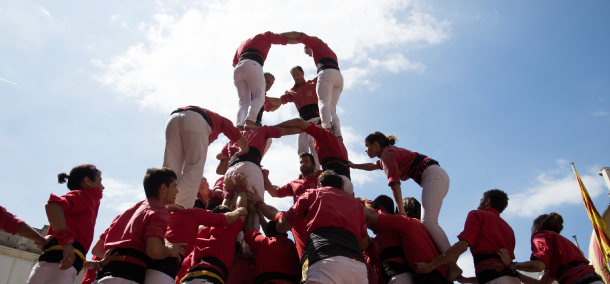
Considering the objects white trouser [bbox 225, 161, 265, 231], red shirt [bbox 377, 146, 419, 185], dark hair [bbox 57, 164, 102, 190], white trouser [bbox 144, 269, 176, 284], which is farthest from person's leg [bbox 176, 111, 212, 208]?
red shirt [bbox 377, 146, 419, 185]

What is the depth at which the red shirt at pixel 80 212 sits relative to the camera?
4.25 metres

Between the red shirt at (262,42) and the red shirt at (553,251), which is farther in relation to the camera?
the red shirt at (262,42)

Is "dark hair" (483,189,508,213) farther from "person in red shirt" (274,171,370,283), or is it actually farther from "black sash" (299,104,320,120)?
"black sash" (299,104,320,120)

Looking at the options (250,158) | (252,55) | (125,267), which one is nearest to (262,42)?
(252,55)

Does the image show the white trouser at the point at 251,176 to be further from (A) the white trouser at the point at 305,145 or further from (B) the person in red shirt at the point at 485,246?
(A) the white trouser at the point at 305,145

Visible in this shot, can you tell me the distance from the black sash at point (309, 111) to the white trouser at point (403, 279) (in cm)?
621

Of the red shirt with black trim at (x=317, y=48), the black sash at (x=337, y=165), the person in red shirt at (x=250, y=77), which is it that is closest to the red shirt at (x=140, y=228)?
the black sash at (x=337, y=165)

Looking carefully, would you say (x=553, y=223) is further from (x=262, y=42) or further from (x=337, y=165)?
(x=262, y=42)

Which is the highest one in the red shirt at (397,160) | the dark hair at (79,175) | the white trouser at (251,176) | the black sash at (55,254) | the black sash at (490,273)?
the red shirt at (397,160)

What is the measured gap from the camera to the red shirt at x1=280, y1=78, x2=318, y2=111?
34.7 feet

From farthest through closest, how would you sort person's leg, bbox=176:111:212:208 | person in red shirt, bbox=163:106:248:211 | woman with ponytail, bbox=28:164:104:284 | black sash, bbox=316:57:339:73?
black sash, bbox=316:57:339:73 < person in red shirt, bbox=163:106:248:211 < person's leg, bbox=176:111:212:208 < woman with ponytail, bbox=28:164:104:284

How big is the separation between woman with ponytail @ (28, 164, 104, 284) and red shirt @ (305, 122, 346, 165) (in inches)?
160

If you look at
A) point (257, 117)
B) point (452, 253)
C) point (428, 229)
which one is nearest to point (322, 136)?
point (257, 117)

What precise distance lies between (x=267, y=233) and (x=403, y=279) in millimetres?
1917
